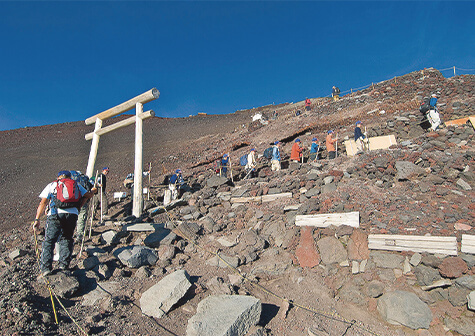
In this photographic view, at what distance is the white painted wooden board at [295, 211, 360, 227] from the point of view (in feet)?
21.6

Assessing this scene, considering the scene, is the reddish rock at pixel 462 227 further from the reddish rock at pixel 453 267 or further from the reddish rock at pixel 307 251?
the reddish rock at pixel 307 251

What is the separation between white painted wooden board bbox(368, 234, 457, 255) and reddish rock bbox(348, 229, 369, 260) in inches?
4.1

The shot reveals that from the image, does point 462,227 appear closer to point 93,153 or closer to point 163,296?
point 163,296

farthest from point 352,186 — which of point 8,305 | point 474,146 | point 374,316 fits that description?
point 8,305

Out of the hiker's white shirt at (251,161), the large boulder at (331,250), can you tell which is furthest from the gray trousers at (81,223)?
the hiker's white shirt at (251,161)

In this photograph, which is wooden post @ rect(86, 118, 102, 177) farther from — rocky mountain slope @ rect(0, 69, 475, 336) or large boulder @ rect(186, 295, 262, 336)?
large boulder @ rect(186, 295, 262, 336)

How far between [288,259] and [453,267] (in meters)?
2.85

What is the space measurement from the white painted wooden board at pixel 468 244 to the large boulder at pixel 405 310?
1.31 metres

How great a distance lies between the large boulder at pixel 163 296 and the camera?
437 cm

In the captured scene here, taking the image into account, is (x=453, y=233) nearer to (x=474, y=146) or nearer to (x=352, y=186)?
(x=352, y=186)

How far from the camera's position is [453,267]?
16.7 feet

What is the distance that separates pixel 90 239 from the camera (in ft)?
23.6

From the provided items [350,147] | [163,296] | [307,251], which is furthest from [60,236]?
[350,147]

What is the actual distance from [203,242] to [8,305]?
3.96 m
